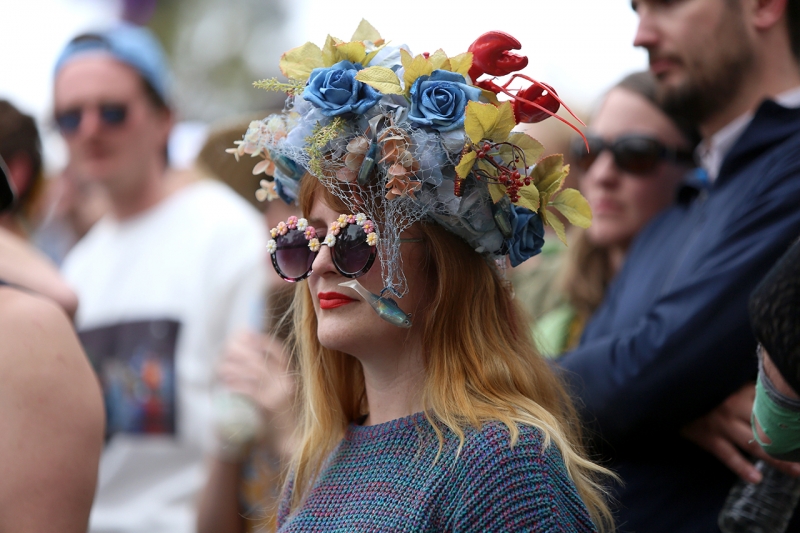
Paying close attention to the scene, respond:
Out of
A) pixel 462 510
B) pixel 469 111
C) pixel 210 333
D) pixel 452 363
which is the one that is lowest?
pixel 210 333

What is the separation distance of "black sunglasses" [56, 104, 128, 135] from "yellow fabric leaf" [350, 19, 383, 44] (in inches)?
110

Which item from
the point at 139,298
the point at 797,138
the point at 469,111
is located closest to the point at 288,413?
the point at 139,298

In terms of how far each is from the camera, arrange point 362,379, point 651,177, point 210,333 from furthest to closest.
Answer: point 210,333, point 651,177, point 362,379

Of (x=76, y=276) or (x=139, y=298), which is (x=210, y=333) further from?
(x=76, y=276)

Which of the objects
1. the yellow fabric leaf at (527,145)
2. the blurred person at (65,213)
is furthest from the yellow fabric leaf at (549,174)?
the blurred person at (65,213)

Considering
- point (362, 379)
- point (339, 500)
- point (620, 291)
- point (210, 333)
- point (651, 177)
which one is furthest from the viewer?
point (210, 333)

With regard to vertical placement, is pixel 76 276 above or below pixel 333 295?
below

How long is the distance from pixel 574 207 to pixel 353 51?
70cm

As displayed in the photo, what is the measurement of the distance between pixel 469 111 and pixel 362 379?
95cm

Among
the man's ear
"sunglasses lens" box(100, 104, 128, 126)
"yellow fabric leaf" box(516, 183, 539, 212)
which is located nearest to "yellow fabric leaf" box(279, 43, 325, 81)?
"yellow fabric leaf" box(516, 183, 539, 212)

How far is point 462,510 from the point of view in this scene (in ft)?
6.30

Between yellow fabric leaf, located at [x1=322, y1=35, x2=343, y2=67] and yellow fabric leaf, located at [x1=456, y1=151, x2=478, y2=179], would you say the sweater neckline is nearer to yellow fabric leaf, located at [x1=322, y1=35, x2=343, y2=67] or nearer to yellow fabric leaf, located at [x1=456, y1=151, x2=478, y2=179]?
yellow fabric leaf, located at [x1=456, y1=151, x2=478, y2=179]

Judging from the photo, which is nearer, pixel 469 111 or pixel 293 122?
pixel 469 111

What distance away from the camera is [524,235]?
223cm
